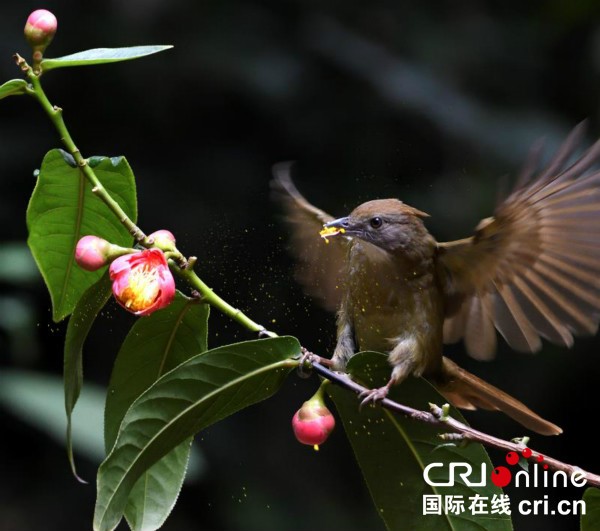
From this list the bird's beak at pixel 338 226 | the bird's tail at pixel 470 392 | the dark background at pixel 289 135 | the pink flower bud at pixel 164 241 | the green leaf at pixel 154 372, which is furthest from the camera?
the dark background at pixel 289 135

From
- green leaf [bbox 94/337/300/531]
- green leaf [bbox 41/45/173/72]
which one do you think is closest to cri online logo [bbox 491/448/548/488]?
green leaf [bbox 94/337/300/531]

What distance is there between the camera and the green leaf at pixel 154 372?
139 cm

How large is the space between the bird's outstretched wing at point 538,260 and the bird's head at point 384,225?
6 centimetres

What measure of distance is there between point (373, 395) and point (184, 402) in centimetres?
25

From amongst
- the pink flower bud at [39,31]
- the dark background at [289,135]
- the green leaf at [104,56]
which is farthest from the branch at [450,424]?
the dark background at [289,135]

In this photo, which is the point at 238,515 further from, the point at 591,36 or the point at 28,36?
the point at 28,36

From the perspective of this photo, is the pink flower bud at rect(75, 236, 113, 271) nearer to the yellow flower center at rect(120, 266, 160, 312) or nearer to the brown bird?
the yellow flower center at rect(120, 266, 160, 312)

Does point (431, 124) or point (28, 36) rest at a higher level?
point (28, 36)

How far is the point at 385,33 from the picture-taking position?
4.17 metres

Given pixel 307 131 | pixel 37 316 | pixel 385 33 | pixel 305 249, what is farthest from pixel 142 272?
pixel 385 33

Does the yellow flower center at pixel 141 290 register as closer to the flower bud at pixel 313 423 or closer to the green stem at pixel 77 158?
the green stem at pixel 77 158

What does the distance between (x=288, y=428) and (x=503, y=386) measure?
2.65 ft

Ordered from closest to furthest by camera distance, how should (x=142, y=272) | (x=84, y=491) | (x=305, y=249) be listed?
1. (x=142, y=272)
2. (x=305, y=249)
3. (x=84, y=491)

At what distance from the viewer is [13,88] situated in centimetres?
128
